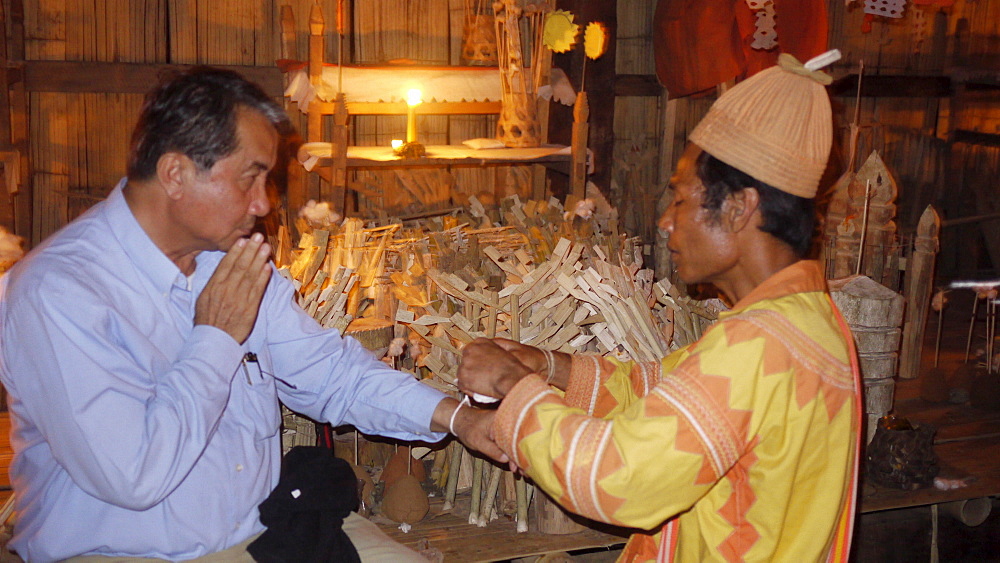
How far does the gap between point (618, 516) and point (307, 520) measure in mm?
980

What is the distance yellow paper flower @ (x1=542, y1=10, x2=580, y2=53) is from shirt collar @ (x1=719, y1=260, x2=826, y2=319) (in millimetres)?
3687

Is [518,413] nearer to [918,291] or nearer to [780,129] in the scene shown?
[780,129]

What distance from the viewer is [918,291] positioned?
242 inches

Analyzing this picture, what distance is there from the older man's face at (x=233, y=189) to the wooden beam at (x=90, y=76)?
11.2ft

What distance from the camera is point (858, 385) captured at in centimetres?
228

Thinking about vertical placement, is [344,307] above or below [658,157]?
below

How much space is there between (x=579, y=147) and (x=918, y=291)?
248 cm

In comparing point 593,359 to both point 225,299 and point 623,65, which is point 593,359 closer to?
point 225,299

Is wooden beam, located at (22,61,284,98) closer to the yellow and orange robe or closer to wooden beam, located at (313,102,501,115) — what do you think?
wooden beam, located at (313,102,501,115)

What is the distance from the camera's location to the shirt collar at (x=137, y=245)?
238 centimetres

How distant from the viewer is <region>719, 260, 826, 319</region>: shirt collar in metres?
2.26

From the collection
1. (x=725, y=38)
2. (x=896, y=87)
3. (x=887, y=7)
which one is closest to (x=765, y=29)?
(x=725, y=38)

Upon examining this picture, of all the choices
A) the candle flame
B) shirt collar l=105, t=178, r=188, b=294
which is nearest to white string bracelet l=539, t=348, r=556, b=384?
shirt collar l=105, t=178, r=188, b=294

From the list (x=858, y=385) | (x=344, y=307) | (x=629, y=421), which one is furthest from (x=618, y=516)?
(x=344, y=307)
